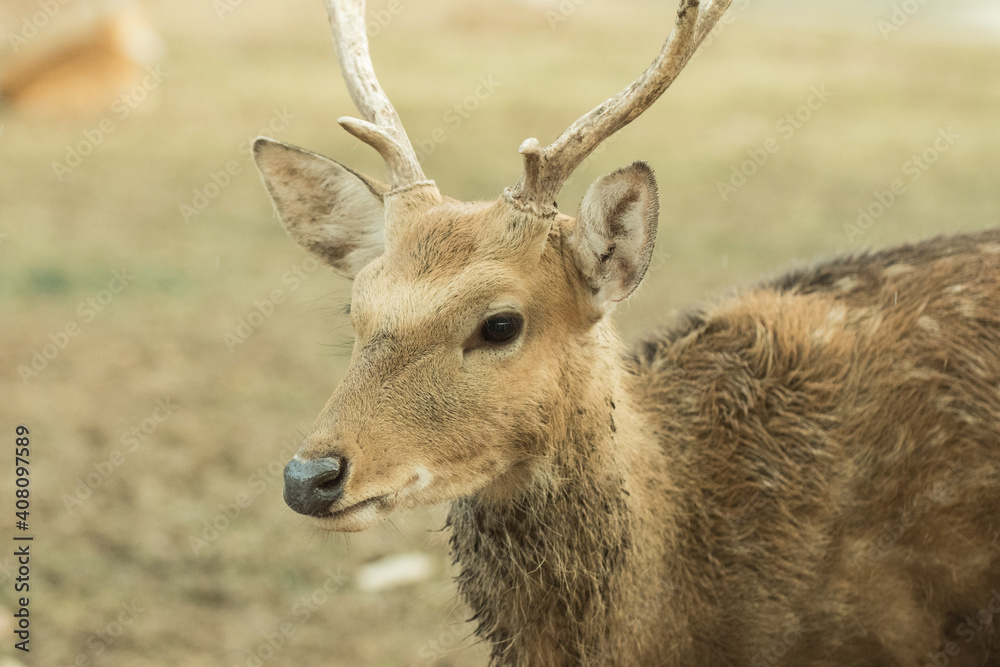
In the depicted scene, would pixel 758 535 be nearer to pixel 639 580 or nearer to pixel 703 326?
pixel 639 580

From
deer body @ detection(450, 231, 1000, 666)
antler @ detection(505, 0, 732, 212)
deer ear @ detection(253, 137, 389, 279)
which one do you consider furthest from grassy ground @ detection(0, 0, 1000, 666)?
antler @ detection(505, 0, 732, 212)

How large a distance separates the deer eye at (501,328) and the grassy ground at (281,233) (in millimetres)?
703

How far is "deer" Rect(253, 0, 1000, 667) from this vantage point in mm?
2947

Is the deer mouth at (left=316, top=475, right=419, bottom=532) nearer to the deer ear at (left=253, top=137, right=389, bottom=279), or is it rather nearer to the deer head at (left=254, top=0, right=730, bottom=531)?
the deer head at (left=254, top=0, right=730, bottom=531)

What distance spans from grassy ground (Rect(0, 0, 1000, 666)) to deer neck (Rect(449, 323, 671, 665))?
1.25 feet

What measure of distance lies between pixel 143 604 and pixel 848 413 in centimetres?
342

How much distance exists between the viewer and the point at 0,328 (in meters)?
7.76

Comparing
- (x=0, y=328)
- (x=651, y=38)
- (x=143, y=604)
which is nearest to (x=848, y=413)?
(x=143, y=604)

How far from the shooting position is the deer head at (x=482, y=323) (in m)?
2.79

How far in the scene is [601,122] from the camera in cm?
306

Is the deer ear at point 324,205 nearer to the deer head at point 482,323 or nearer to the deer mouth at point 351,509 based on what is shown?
the deer head at point 482,323

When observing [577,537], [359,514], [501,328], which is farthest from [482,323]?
[577,537]

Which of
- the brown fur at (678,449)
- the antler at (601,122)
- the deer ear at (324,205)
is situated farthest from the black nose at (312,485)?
the deer ear at (324,205)

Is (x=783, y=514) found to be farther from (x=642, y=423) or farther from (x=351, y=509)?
(x=351, y=509)
